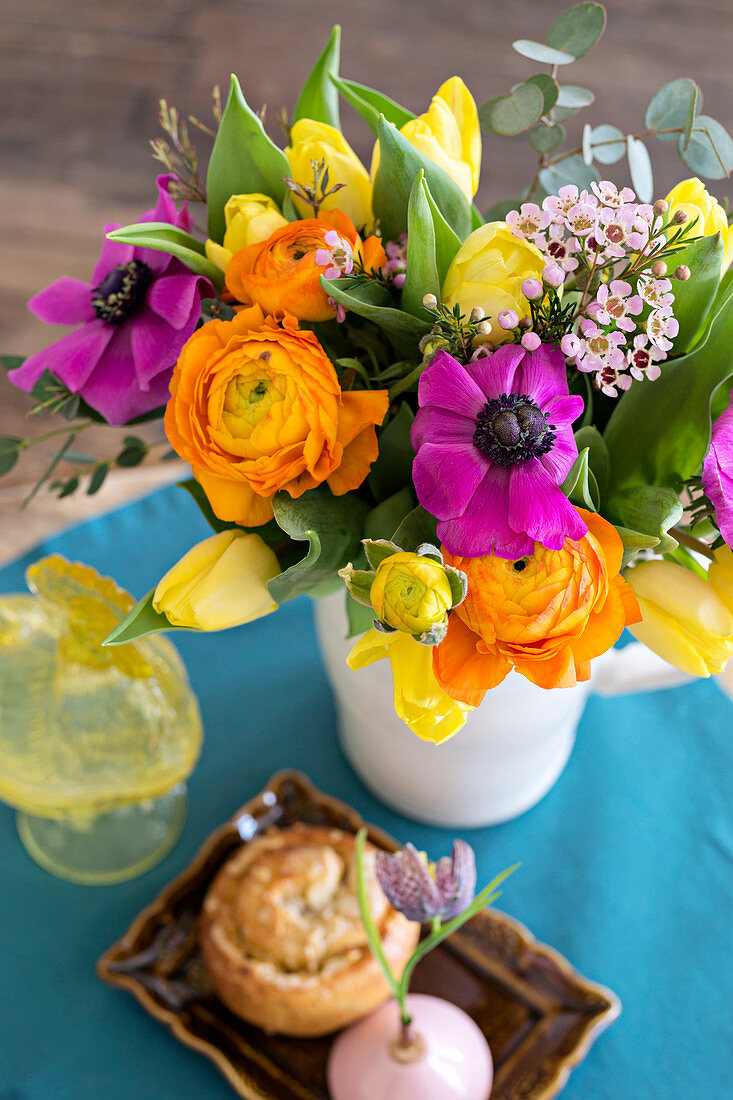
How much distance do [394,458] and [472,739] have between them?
6.8 inches

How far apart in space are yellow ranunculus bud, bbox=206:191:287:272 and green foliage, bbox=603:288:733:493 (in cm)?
17

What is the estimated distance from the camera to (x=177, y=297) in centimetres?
40

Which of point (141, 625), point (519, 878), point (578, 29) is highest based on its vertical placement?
point (578, 29)

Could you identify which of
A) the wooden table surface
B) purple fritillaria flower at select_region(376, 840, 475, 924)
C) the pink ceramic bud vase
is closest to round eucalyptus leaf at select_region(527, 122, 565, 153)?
purple fritillaria flower at select_region(376, 840, 475, 924)

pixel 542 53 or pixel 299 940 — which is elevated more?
pixel 542 53

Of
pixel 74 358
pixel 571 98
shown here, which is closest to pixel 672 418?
pixel 571 98

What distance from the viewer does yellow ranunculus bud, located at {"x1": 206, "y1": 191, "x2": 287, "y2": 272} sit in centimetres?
39

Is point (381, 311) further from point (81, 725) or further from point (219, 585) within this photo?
point (81, 725)

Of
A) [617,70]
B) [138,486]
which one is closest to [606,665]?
[138,486]

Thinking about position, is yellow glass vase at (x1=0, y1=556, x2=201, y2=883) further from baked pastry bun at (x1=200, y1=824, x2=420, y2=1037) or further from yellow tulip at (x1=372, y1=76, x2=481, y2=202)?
yellow tulip at (x1=372, y1=76, x2=481, y2=202)

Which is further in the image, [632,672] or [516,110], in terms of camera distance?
[632,672]

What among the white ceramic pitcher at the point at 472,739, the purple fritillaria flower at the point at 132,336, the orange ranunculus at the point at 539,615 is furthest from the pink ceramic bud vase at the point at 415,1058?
the purple fritillaria flower at the point at 132,336

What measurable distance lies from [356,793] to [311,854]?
11cm

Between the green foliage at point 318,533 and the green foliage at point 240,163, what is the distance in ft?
0.46
